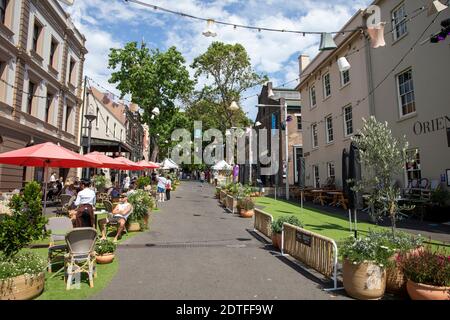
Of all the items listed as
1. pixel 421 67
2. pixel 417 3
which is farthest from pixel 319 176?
pixel 417 3

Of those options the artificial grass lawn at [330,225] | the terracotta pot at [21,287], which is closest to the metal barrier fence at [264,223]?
the artificial grass lawn at [330,225]

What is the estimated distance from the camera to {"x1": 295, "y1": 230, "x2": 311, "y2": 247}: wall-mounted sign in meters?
6.88

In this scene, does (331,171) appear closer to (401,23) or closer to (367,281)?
(401,23)

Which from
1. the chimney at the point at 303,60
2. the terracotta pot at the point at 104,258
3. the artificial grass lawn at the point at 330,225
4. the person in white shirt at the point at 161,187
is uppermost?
the chimney at the point at 303,60

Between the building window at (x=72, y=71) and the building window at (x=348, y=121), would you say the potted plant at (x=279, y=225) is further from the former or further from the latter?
the building window at (x=72, y=71)

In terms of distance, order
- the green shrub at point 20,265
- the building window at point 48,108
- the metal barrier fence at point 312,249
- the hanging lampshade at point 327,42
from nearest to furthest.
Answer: the green shrub at point 20,265
the metal barrier fence at point 312,249
the hanging lampshade at point 327,42
the building window at point 48,108

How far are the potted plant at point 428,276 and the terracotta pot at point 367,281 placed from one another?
374 mm

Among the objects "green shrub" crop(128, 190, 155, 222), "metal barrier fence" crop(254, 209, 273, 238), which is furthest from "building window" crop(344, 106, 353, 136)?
"green shrub" crop(128, 190, 155, 222)

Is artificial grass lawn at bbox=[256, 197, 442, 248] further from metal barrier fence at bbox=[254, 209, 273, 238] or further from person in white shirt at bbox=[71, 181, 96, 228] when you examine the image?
person in white shirt at bbox=[71, 181, 96, 228]

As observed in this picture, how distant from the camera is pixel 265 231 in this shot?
10.3 m

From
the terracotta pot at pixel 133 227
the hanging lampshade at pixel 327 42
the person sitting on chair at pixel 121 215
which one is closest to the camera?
the person sitting on chair at pixel 121 215

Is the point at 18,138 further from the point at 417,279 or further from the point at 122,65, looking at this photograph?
the point at 417,279

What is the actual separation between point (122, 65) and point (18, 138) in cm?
1619

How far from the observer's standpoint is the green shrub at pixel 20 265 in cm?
473
